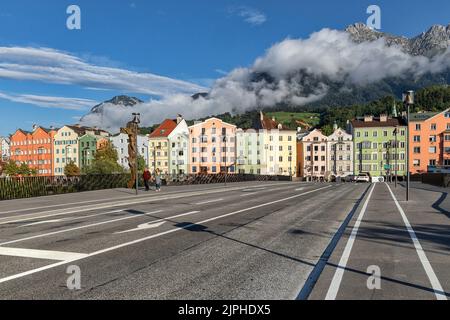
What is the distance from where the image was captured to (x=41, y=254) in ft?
29.2

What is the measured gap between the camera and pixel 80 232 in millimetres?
12055

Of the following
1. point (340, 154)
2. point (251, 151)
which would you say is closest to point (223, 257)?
point (251, 151)

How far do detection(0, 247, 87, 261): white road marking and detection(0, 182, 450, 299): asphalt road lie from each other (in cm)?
2

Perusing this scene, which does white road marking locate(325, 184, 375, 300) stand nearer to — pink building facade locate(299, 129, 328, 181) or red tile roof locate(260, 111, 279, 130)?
red tile roof locate(260, 111, 279, 130)

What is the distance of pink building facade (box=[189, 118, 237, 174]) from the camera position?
116m

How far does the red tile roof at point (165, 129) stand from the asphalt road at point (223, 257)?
107 metres

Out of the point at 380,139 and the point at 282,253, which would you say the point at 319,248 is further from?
the point at 380,139

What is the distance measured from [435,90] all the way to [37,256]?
18887 cm

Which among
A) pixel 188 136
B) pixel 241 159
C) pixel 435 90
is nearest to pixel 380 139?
pixel 241 159

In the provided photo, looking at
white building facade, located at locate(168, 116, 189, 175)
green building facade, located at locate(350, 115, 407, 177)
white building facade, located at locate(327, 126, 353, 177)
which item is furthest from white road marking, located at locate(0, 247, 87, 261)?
white building facade, located at locate(327, 126, 353, 177)

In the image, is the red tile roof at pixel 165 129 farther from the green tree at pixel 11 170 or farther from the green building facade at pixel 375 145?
the green building facade at pixel 375 145

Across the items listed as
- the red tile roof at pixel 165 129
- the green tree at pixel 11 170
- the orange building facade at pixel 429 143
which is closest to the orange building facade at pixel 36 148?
the green tree at pixel 11 170

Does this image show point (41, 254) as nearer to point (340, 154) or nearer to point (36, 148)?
point (340, 154)

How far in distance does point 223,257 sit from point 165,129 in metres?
117
